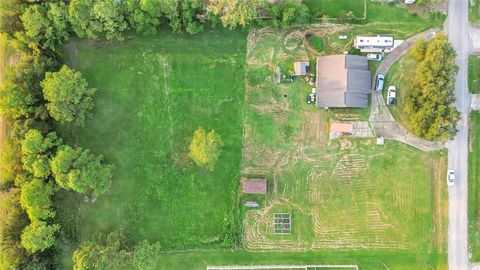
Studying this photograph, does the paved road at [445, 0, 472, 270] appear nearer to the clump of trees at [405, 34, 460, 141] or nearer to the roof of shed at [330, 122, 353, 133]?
the clump of trees at [405, 34, 460, 141]

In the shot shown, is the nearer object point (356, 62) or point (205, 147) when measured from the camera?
point (205, 147)

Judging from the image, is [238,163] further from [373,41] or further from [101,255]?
[373,41]

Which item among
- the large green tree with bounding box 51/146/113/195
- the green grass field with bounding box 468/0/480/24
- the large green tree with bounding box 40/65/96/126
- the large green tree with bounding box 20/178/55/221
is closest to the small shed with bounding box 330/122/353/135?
the green grass field with bounding box 468/0/480/24

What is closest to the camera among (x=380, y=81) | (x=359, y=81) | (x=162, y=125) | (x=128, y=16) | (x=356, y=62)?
(x=128, y=16)

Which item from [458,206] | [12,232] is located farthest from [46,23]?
[458,206]

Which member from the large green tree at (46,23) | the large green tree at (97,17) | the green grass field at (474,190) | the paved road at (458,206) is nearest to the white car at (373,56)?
the paved road at (458,206)

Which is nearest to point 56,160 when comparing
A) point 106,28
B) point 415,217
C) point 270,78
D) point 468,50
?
point 106,28

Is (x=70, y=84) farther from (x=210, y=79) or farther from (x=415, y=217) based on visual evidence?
(x=415, y=217)

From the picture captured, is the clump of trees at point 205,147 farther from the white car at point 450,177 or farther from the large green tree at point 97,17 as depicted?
the white car at point 450,177

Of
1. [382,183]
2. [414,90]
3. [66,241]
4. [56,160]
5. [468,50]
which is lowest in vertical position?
[66,241]
